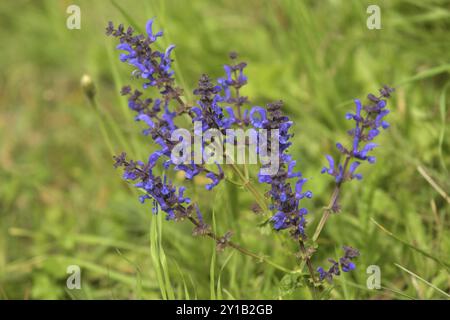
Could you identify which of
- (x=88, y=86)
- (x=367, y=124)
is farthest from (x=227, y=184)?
(x=367, y=124)

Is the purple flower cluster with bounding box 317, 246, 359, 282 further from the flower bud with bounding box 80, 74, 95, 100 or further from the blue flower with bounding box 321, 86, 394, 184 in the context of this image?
the flower bud with bounding box 80, 74, 95, 100

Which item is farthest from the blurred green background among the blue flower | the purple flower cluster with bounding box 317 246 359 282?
the blue flower

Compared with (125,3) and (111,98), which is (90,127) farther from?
(125,3)

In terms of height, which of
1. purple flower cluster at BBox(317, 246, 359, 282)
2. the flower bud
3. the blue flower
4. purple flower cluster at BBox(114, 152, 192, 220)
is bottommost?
purple flower cluster at BBox(317, 246, 359, 282)

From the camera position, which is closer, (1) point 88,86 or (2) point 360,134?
(2) point 360,134

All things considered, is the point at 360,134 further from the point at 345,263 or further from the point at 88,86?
the point at 88,86

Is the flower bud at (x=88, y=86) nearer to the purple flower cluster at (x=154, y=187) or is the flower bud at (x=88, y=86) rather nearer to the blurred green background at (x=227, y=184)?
the blurred green background at (x=227, y=184)

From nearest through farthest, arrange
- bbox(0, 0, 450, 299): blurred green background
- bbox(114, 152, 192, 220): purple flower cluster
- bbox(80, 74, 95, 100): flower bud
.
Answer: bbox(114, 152, 192, 220): purple flower cluster < bbox(0, 0, 450, 299): blurred green background < bbox(80, 74, 95, 100): flower bud

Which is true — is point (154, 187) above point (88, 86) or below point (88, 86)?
below
